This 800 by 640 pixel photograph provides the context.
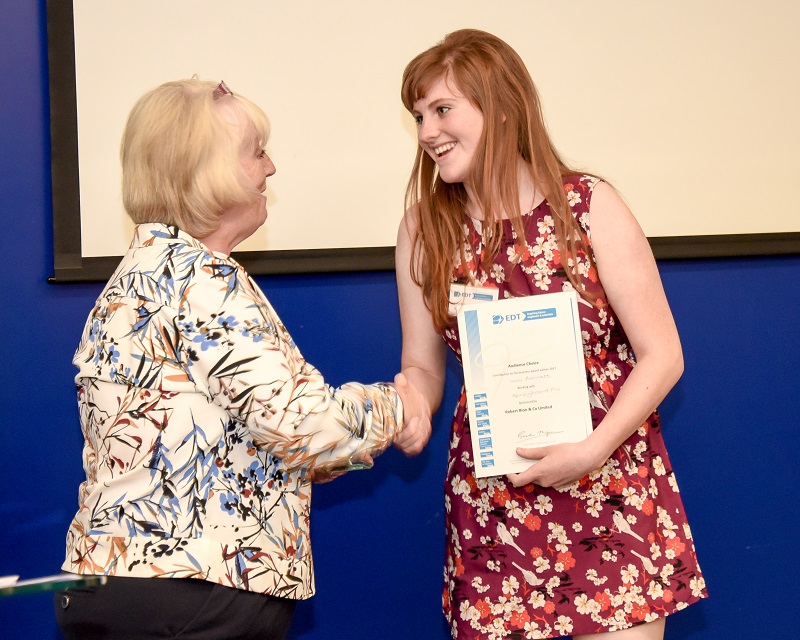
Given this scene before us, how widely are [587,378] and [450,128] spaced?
589mm

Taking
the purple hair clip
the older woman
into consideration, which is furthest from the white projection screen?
the older woman

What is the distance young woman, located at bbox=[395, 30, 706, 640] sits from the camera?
1.84m

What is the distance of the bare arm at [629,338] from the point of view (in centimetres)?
180

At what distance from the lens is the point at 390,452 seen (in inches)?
102

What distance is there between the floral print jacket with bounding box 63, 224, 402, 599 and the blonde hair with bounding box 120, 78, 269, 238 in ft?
0.22

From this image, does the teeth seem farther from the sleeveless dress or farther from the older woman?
the older woman

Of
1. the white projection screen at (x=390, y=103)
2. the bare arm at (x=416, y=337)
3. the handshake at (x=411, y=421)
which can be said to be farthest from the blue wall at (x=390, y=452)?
the handshake at (x=411, y=421)

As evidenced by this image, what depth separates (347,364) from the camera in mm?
2559

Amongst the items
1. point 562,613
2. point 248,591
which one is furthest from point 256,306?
point 562,613

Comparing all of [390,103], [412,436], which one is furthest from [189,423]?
[390,103]

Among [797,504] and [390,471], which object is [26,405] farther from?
[797,504]

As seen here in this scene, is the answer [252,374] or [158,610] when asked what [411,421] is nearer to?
[252,374]
